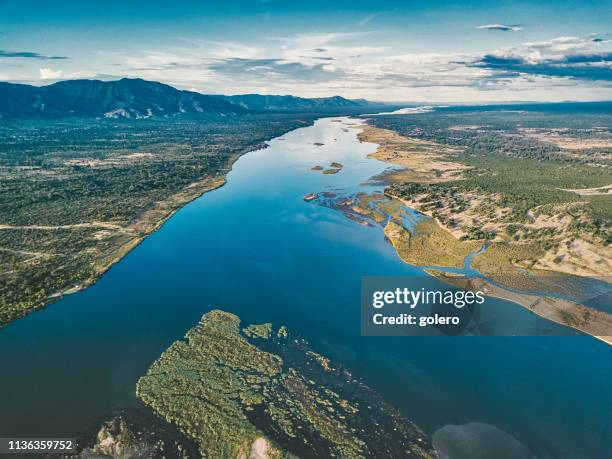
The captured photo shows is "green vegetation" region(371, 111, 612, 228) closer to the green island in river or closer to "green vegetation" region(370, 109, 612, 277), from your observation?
"green vegetation" region(370, 109, 612, 277)

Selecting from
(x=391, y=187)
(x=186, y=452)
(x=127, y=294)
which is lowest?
(x=186, y=452)

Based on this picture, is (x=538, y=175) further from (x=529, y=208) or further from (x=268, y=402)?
(x=268, y=402)

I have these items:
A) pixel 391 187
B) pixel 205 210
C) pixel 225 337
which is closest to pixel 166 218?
pixel 205 210

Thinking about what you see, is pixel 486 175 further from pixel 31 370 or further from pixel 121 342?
pixel 31 370

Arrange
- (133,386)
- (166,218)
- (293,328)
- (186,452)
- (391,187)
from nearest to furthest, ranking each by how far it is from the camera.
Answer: (186,452) → (133,386) → (293,328) → (166,218) → (391,187)

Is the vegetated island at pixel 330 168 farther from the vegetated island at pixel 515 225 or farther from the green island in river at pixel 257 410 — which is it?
the green island in river at pixel 257 410
